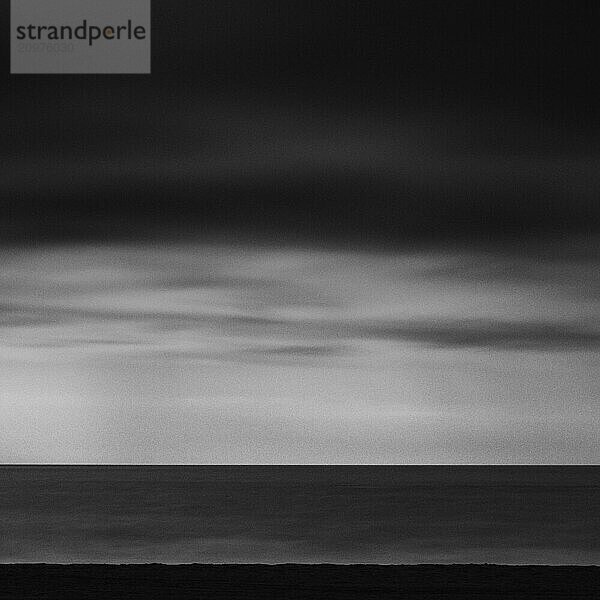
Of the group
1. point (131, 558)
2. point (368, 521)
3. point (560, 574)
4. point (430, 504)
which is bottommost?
point (560, 574)

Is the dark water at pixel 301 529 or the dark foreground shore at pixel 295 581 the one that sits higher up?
the dark water at pixel 301 529

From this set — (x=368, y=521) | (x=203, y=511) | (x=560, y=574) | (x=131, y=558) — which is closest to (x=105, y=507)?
(x=203, y=511)

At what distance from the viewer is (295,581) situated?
956 cm

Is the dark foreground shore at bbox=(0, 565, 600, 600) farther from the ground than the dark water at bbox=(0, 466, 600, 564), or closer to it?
closer to it

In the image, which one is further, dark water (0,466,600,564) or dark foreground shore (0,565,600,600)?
dark water (0,466,600,564)

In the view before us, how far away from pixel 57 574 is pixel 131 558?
49.3 feet

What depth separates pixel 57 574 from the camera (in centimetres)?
980

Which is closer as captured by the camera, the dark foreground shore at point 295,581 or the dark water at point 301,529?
the dark foreground shore at point 295,581

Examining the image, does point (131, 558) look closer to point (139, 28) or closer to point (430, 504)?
point (139, 28)

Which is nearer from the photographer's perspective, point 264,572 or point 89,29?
point 264,572

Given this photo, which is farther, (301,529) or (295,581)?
(301,529)

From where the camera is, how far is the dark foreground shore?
29.0ft

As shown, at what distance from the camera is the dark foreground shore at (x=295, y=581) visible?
884 cm

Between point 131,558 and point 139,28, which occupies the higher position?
point 139,28
